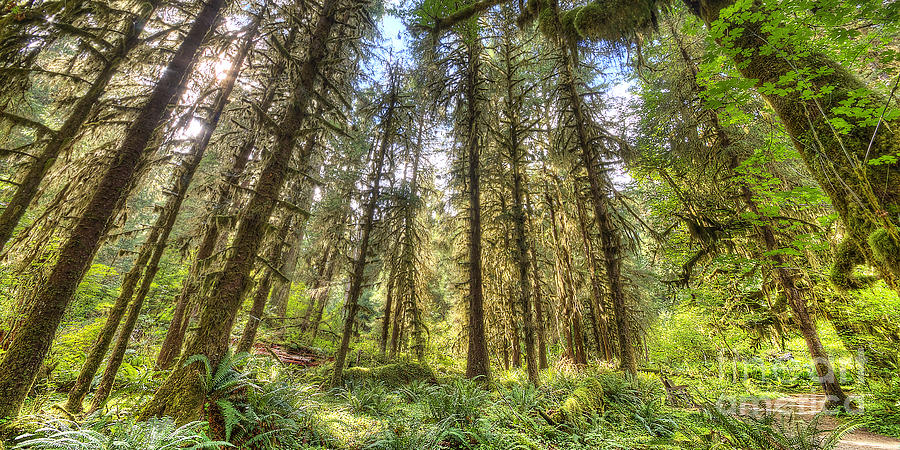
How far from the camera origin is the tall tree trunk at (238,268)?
3494 millimetres

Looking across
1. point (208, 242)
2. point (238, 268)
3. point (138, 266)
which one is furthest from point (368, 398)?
point (208, 242)

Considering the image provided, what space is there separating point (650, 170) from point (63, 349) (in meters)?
14.5

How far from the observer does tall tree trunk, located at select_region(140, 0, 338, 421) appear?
3.49 meters

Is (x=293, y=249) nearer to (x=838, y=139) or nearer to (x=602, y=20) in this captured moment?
→ (x=602, y=20)

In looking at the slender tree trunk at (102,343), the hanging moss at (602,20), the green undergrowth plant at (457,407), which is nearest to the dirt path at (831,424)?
the green undergrowth plant at (457,407)

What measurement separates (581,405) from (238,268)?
20.7 feet

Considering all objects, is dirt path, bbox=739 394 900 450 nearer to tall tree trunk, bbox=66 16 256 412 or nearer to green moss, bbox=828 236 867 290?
green moss, bbox=828 236 867 290

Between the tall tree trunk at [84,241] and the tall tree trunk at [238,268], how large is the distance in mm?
1603

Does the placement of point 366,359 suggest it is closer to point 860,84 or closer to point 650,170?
point 650,170

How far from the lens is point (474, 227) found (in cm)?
873

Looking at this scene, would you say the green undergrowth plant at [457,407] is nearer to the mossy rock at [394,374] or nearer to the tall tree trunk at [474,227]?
the tall tree trunk at [474,227]

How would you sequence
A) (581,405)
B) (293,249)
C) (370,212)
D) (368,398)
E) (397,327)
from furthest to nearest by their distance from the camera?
(397,327) < (293,249) < (370,212) < (368,398) < (581,405)

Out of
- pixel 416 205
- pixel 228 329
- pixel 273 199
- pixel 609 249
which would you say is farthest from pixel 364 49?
pixel 609 249

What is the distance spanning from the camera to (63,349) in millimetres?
5355
